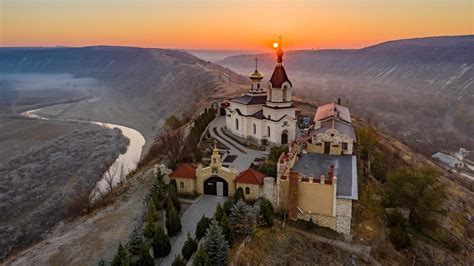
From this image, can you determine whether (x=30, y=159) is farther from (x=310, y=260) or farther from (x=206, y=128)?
(x=310, y=260)

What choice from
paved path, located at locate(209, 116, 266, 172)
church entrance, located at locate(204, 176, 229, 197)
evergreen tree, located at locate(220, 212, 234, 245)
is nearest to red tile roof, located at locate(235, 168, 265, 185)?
church entrance, located at locate(204, 176, 229, 197)

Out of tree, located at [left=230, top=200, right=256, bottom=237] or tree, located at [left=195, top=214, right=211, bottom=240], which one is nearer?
tree, located at [left=230, top=200, right=256, bottom=237]

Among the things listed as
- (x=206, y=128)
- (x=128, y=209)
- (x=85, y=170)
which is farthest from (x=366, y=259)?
(x=85, y=170)

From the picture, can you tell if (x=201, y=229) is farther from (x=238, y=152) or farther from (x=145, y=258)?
(x=238, y=152)

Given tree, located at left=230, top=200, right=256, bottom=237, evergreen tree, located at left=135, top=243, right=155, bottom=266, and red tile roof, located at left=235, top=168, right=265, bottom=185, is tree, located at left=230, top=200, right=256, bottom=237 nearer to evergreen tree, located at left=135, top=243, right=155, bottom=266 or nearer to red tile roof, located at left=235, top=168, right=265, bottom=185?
red tile roof, located at left=235, top=168, right=265, bottom=185

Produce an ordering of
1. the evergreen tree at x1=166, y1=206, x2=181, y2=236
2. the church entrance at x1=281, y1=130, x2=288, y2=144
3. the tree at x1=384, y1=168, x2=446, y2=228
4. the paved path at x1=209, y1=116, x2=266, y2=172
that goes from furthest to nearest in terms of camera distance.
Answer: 1. the church entrance at x1=281, y1=130, x2=288, y2=144
2. the paved path at x1=209, y1=116, x2=266, y2=172
3. the tree at x1=384, y1=168, x2=446, y2=228
4. the evergreen tree at x1=166, y1=206, x2=181, y2=236

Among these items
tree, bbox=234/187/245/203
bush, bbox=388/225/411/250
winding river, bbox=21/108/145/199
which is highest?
tree, bbox=234/187/245/203

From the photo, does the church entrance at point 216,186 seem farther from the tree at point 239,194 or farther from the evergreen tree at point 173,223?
the evergreen tree at point 173,223
